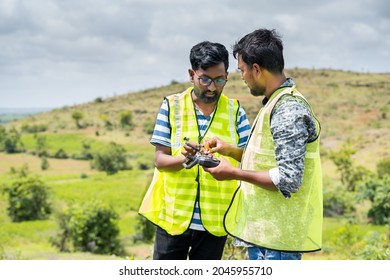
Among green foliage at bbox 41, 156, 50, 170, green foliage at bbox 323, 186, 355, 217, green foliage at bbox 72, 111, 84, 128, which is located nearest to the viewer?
green foliage at bbox 323, 186, 355, 217

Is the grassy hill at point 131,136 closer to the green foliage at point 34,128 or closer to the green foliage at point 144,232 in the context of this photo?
the green foliage at point 34,128

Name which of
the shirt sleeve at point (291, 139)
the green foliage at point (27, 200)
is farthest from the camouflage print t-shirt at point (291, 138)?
the green foliage at point (27, 200)

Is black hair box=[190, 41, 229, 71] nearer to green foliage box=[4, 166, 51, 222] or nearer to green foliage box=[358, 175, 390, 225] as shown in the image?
green foliage box=[358, 175, 390, 225]

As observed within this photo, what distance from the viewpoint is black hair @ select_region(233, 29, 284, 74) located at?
7.07 feet

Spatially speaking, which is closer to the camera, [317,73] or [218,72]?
[218,72]

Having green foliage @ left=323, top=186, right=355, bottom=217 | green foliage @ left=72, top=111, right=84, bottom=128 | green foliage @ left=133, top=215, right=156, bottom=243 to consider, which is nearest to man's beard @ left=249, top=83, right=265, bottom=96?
green foliage @ left=133, top=215, right=156, bottom=243

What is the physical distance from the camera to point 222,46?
2.65 m

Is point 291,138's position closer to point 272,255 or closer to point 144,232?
point 272,255

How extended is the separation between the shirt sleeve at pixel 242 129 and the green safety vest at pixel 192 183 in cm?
3

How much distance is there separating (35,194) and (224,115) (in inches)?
1226

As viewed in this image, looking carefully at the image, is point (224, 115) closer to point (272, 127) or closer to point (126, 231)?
point (272, 127)

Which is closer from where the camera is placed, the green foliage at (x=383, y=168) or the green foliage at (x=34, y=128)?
the green foliage at (x=383, y=168)

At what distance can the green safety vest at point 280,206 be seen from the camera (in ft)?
7.16
